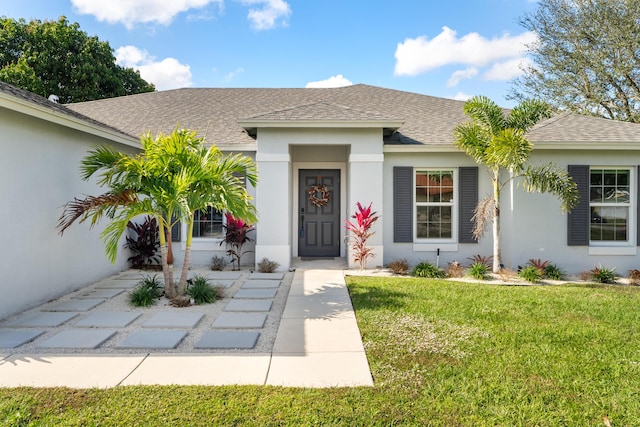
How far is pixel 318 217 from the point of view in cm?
1030

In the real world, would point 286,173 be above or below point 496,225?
above

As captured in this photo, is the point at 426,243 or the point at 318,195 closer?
the point at 426,243

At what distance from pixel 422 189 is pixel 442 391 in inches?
259

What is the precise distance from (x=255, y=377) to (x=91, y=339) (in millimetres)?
2245

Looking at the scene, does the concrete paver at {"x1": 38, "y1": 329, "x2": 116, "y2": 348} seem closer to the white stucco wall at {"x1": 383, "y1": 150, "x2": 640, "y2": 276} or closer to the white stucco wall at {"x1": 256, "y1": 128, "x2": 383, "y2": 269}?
the white stucco wall at {"x1": 256, "y1": 128, "x2": 383, "y2": 269}

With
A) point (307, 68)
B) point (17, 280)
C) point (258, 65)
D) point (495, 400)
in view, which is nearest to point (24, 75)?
point (258, 65)

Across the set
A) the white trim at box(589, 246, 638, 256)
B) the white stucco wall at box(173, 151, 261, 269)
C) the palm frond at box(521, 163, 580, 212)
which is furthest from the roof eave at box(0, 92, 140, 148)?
the white trim at box(589, 246, 638, 256)

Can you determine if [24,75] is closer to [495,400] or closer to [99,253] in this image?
[99,253]

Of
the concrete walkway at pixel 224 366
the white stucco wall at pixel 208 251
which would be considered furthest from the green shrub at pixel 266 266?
the concrete walkway at pixel 224 366

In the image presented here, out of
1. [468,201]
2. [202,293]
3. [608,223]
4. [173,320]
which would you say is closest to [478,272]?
[468,201]

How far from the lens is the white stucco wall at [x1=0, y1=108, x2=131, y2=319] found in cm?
525

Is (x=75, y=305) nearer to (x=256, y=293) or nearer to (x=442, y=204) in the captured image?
(x=256, y=293)

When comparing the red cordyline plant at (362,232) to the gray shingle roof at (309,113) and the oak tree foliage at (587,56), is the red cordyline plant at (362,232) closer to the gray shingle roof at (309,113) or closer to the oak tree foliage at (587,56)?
the gray shingle roof at (309,113)

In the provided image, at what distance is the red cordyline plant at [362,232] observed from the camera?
832 cm
